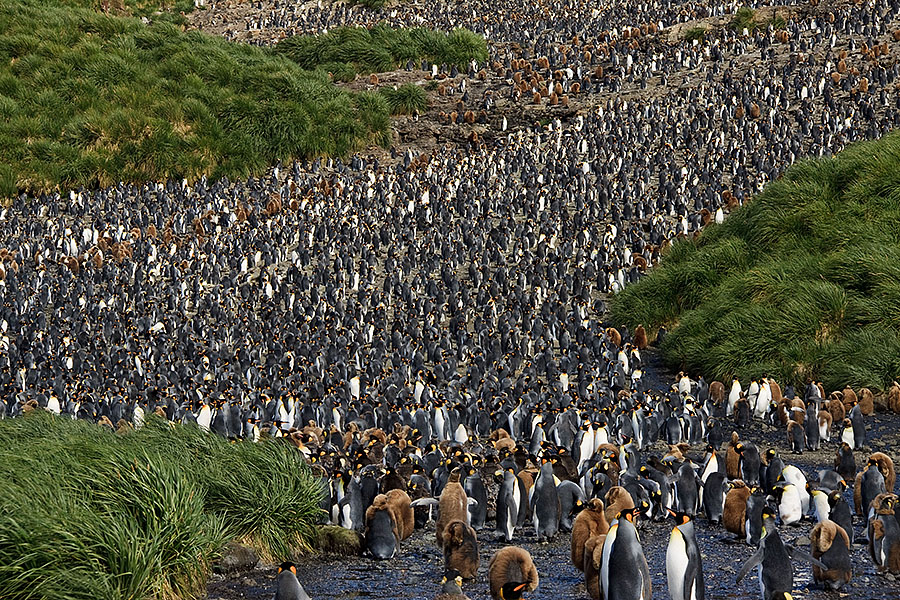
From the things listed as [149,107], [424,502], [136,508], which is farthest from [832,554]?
[149,107]

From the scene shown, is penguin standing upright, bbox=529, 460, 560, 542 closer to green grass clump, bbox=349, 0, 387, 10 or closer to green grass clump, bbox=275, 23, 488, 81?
green grass clump, bbox=275, 23, 488, 81

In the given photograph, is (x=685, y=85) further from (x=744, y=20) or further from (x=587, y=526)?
(x=587, y=526)

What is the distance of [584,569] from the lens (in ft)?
27.0

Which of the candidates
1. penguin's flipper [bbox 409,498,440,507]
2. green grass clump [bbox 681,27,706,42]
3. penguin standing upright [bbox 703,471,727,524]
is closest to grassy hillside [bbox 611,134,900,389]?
penguin standing upright [bbox 703,471,727,524]

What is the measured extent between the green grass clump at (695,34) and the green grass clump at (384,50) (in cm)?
698

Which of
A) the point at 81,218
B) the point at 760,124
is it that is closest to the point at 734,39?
the point at 760,124

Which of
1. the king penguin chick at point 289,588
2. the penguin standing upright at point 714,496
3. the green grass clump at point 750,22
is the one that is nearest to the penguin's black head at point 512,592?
the king penguin chick at point 289,588

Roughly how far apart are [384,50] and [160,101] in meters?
9.20

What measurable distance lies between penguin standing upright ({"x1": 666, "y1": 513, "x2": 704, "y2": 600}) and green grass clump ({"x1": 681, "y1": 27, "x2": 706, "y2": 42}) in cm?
3237

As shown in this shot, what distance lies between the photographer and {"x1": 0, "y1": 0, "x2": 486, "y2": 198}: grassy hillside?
31812 mm

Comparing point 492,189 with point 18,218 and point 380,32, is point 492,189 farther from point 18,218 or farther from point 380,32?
point 380,32

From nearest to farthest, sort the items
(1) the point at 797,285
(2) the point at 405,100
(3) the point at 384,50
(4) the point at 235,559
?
(4) the point at 235,559, (1) the point at 797,285, (2) the point at 405,100, (3) the point at 384,50

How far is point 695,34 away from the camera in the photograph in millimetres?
38031

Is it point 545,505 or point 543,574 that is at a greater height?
point 545,505
